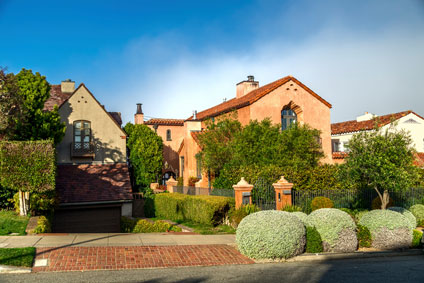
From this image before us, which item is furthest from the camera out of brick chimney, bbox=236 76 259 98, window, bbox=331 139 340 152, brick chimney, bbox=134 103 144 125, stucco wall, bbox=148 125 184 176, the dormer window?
brick chimney, bbox=134 103 144 125

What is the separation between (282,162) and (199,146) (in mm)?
7497

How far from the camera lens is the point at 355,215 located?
18.0m

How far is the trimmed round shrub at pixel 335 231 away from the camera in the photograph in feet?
42.2

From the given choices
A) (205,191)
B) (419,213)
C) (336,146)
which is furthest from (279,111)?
(336,146)

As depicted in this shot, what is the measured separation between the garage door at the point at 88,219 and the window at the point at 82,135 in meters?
6.12

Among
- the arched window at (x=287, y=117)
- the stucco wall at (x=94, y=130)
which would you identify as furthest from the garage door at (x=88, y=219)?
the arched window at (x=287, y=117)

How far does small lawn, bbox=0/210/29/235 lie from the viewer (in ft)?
45.4

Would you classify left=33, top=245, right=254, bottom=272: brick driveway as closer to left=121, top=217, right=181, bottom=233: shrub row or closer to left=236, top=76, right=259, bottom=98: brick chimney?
left=121, top=217, right=181, bottom=233: shrub row

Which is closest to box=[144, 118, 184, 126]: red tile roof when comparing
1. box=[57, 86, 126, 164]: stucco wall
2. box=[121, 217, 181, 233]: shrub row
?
box=[57, 86, 126, 164]: stucco wall

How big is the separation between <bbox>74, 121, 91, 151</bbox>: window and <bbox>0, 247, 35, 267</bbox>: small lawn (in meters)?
17.9

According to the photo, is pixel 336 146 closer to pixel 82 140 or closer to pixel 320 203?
pixel 320 203

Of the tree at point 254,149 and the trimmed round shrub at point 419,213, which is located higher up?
the tree at point 254,149

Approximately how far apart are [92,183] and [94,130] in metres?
5.22

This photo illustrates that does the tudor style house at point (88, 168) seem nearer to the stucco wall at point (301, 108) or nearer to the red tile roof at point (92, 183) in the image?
the red tile roof at point (92, 183)
